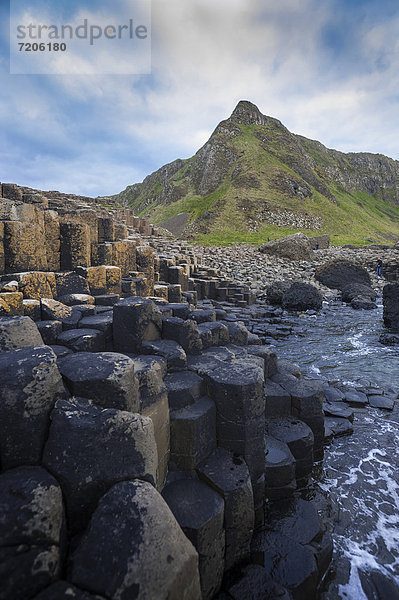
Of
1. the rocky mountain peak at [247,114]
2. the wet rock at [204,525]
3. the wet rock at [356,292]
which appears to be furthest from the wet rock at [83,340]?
the rocky mountain peak at [247,114]

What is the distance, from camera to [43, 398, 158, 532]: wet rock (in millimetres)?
2176

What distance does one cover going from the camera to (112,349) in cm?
436

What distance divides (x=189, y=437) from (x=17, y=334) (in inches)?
86.0

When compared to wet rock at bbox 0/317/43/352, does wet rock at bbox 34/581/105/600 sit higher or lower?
lower

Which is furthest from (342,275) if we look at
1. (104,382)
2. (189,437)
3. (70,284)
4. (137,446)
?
(137,446)

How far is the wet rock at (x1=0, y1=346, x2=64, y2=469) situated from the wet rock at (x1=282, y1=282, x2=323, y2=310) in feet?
50.0

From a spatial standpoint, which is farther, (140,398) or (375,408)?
(375,408)

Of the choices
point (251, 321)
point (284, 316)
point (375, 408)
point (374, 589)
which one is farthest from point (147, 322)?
point (284, 316)

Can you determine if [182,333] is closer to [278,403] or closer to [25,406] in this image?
[278,403]

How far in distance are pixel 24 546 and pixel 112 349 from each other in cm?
272

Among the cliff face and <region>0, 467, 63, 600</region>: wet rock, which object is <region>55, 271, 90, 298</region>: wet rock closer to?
<region>0, 467, 63, 600</region>: wet rock

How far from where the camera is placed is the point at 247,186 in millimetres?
50031

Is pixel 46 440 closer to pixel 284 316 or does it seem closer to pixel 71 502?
pixel 71 502

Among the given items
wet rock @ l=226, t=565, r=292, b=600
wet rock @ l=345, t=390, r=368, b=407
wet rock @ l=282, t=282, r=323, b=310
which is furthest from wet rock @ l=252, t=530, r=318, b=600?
wet rock @ l=282, t=282, r=323, b=310
